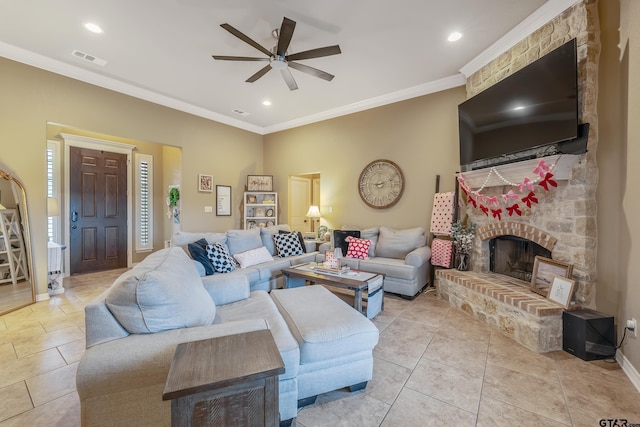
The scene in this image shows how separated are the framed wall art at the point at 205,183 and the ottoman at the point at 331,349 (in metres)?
4.20

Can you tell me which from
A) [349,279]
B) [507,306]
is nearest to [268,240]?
[349,279]

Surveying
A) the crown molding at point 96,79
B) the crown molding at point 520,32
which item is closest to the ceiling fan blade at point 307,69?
the crown molding at point 520,32

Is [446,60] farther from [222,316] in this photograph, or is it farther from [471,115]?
[222,316]

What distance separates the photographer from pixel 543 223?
2.87m

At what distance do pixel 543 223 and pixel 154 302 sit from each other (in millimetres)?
3608

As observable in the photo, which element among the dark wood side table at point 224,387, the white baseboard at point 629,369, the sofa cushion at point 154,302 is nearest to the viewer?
the dark wood side table at point 224,387

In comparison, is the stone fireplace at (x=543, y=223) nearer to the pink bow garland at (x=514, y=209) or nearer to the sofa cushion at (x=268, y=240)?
the pink bow garland at (x=514, y=209)

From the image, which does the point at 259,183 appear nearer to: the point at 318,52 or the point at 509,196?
the point at 318,52

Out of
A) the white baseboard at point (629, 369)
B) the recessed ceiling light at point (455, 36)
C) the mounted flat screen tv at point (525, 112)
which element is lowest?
the white baseboard at point (629, 369)

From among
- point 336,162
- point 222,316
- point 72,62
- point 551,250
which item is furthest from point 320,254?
point 72,62

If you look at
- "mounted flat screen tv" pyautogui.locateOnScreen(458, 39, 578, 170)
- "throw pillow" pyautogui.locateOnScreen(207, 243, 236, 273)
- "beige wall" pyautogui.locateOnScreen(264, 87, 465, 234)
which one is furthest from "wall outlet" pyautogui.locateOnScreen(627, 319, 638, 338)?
"throw pillow" pyautogui.locateOnScreen(207, 243, 236, 273)

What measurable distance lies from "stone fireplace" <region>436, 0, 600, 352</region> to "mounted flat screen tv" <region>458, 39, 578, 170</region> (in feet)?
0.48

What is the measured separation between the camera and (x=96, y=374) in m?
1.19

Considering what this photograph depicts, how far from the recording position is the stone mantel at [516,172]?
2543 mm
